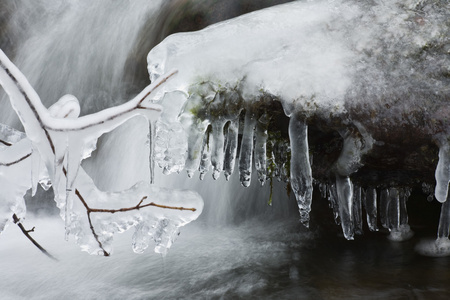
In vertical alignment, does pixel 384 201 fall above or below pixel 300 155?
below

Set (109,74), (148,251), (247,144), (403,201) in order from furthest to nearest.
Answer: (109,74) < (148,251) < (403,201) < (247,144)

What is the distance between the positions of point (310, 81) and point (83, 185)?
1227mm

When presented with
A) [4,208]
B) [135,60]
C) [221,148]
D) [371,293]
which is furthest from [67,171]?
[135,60]

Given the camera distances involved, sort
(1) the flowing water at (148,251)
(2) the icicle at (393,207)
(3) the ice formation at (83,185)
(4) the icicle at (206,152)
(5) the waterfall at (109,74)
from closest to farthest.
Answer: (3) the ice formation at (83,185) → (4) the icicle at (206,152) → (2) the icicle at (393,207) → (1) the flowing water at (148,251) → (5) the waterfall at (109,74)

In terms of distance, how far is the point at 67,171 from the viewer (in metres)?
1.84

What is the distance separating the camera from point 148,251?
4020 mm

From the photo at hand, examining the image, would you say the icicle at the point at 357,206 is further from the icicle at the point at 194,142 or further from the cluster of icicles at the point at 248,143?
the icicle at the point at 194,142

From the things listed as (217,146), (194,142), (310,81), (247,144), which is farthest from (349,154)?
(194,142)

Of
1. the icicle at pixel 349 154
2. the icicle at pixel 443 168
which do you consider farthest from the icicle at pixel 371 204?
the icicle at pixel 443 168

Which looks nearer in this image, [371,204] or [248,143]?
[248,143]

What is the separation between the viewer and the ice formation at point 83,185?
5.91 feet

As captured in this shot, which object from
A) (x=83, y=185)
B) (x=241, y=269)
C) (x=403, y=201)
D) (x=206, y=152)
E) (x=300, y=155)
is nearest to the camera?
(x=83, y=185)

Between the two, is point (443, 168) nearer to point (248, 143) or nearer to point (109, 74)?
point (248, 143)

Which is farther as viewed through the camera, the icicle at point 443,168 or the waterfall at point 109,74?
the waterfall at point 109,74
